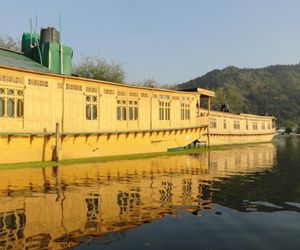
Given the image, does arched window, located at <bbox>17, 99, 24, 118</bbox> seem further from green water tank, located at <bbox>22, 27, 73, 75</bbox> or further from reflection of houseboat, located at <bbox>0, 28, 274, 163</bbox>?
green water tank, located at <bbox>22, 27, 73, 75</bbox>

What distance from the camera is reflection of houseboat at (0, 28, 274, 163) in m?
22.0

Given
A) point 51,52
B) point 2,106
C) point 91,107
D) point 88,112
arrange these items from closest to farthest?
point 2,106
point 88,112
point 91,107
point 51,52

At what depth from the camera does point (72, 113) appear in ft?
82.2

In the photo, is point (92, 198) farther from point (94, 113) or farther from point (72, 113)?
point (94, 113)

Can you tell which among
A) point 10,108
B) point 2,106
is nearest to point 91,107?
point 10,108

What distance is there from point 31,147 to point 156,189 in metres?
11.4

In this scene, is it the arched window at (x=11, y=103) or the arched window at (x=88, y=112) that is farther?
the arched window at (x=88, y=112)

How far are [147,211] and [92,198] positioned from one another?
2478mm

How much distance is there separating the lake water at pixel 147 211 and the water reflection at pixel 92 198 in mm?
26

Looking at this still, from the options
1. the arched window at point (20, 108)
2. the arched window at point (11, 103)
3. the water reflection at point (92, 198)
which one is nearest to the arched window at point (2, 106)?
the arched window at point (11, 103)

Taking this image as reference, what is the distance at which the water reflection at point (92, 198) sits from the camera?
829 cm

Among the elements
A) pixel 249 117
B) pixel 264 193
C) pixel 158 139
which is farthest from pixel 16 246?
pixel 249 117

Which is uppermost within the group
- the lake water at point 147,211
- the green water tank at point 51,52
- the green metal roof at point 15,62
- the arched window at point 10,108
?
the green water tank at point 51,52

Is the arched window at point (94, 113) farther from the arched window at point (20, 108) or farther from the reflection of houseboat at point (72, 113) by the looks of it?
the arched window at point (20, 108)
